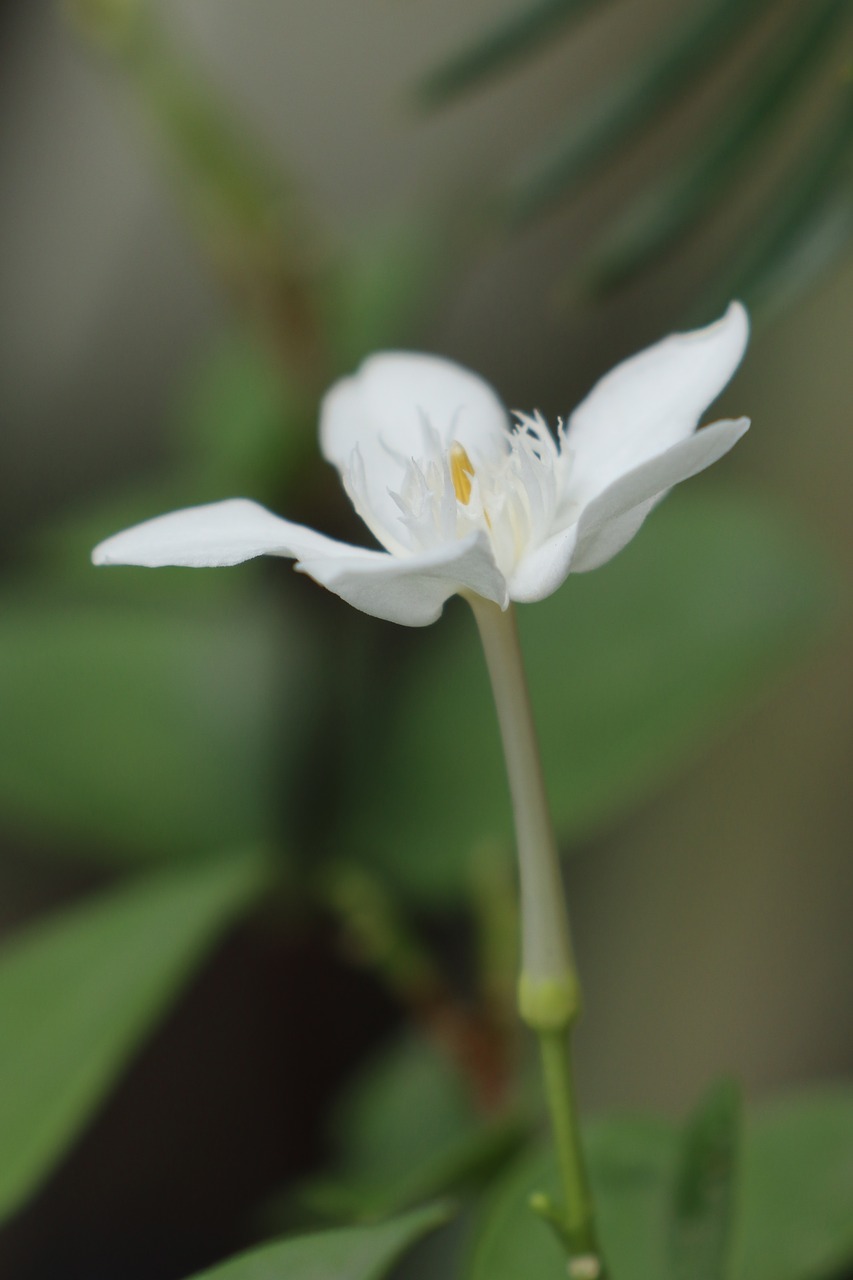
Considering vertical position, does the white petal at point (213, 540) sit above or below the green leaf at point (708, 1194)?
above

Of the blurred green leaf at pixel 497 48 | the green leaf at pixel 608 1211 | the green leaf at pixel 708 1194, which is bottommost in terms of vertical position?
the green leaf at pixel 608 1211

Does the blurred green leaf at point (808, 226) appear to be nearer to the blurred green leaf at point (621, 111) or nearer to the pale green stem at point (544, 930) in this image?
the blurred green leaf at point (621, 111)

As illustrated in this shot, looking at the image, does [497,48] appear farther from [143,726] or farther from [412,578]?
[143,726]

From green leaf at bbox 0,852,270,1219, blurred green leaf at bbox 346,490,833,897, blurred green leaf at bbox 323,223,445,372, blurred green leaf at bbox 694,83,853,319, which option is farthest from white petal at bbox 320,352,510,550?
blurred green leaf at bbox 323,223,445,372

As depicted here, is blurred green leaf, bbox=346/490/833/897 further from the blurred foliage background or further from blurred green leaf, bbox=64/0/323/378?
blurred green leaf, bbox=64/0/323/378

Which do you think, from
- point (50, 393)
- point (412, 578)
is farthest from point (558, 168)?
point (50, 393)

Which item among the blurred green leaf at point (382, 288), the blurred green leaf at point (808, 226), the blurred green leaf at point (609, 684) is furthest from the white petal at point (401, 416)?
the blurred green leaf at point (382, 288)
